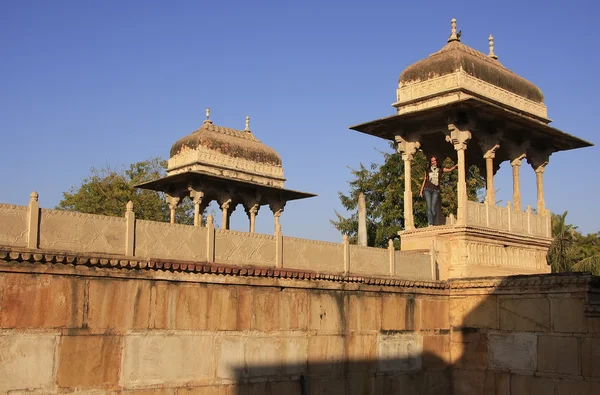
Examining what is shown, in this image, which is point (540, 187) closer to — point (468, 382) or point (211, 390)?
point (468, 382)

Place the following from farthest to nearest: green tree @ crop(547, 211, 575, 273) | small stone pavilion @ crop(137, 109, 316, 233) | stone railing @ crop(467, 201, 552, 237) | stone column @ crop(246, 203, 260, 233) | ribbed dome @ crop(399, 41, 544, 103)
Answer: green tree @ crop(547, 211, 575, 273)
stone column @ crop(246, 203, 260, 233)
small stone pavilion @ crop(137, 109, 316, 233)
ribbed dome @ crop(399, 41, 544, 103)
stone railing @ crop(467, 201, 552, 237)

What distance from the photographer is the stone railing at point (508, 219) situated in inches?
635

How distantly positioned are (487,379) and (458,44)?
25.5ft

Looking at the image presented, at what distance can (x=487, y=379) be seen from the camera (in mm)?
14734

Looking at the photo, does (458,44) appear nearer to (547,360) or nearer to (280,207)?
(547,360)

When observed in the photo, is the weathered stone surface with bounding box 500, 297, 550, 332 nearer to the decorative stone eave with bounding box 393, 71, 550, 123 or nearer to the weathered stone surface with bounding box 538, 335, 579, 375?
the weathered stone surface with bounding box 538, 335, 579, 375

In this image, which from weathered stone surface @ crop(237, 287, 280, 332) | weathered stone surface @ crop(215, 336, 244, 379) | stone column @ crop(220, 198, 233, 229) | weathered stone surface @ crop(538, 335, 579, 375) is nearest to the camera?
weathered stone surface @ crop(215, 336, 244, 379)

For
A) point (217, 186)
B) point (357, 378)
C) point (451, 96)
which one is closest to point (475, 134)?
point (451, 96)

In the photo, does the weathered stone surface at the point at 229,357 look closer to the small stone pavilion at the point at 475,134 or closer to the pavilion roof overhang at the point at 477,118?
the small stone pavilion at the point at 475,134

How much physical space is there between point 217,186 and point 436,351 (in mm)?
11266

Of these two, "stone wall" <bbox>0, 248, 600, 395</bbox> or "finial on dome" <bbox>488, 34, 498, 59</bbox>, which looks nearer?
"stone wall" <bbox>0, 248, 600, 395</bbox>

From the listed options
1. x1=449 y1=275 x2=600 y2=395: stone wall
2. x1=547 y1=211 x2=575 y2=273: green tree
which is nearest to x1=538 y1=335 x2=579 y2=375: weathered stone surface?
x1=449 y1=275 x2=600 y2=395: stone wall

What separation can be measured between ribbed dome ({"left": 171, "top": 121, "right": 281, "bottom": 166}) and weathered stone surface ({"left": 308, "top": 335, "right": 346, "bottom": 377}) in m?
12.4

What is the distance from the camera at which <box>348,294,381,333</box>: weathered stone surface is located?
1364 cm
